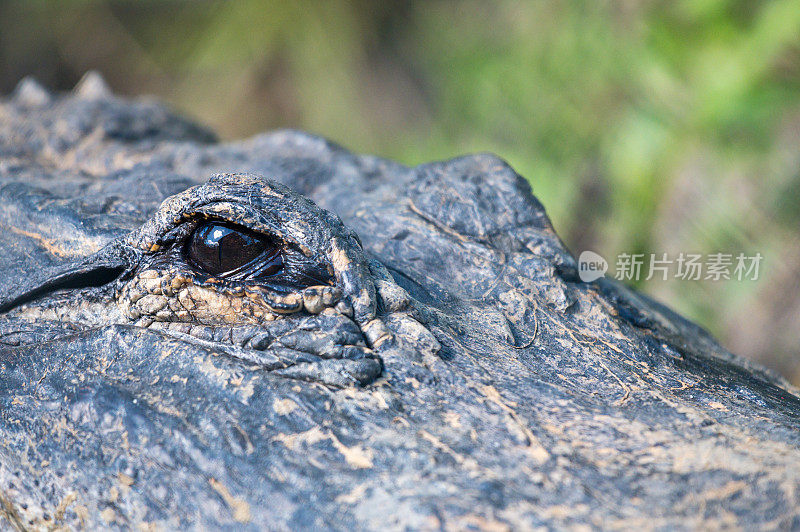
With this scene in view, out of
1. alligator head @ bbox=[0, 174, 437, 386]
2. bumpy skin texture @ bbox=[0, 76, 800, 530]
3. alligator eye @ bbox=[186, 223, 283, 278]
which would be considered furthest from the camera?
alligator eye @ bbox=[186, 223, 283, 278]

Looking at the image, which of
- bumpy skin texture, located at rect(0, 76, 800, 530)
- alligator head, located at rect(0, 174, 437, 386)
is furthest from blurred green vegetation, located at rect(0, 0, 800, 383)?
alligator head, located at rect(0, 174, 437, 386)

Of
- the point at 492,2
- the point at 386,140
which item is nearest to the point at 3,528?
the point at 386,140

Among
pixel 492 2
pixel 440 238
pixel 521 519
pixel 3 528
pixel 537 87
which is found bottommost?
pixel 3 528

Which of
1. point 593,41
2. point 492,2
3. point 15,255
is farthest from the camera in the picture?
point 492,2

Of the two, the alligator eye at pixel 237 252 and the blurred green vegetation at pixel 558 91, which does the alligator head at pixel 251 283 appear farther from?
the blurred green vegetation at pixel 558 91

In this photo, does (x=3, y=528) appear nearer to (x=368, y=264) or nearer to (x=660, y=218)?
(x=368, y=264)

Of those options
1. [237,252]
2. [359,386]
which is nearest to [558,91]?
[237,252]

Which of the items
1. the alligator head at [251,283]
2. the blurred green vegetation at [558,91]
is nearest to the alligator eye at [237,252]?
the alligator head at [251,283]

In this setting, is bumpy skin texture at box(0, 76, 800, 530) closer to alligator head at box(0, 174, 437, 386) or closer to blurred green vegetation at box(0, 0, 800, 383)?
alligator head at box(0, 174, 437, 386)
